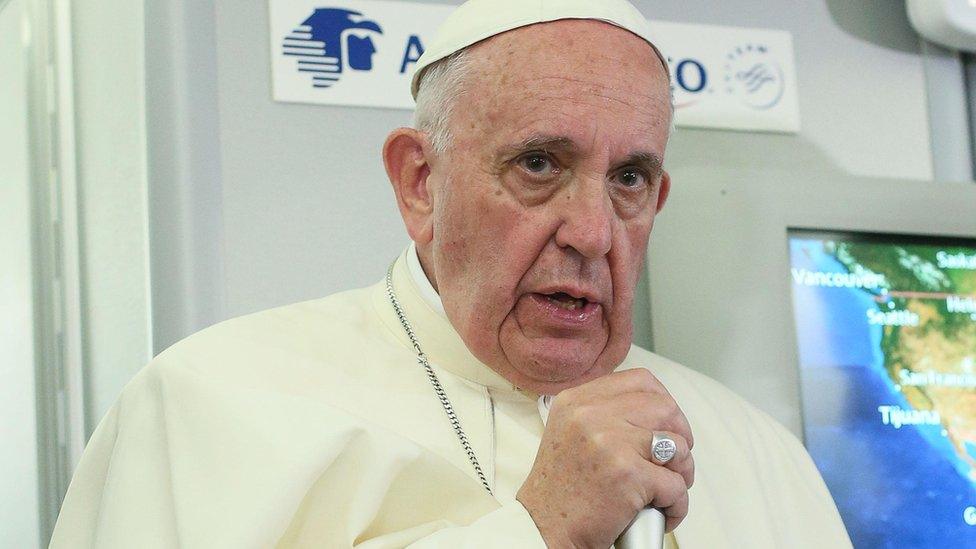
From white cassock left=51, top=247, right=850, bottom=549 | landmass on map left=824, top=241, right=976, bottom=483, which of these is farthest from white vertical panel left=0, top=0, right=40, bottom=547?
landmass on map left=824, top=241, right=976, bottom=483

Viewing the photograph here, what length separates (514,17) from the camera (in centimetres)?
231

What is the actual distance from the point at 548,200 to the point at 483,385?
14.6 inches

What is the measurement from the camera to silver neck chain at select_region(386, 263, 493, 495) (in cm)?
224

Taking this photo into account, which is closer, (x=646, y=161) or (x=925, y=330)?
(x=646, y=161)

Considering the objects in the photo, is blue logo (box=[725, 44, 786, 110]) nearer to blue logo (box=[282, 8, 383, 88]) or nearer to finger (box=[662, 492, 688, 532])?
blue logo (box=[282, 8, 383, 88])

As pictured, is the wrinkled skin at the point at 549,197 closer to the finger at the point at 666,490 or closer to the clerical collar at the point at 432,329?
the clerical collar at the point at 432,329

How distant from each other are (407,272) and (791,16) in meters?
1.41

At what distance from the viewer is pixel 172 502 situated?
2008 mm

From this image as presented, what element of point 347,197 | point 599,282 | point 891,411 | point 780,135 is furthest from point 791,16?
point 599,282

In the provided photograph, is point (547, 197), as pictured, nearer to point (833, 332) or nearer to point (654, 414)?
point (654, 414)

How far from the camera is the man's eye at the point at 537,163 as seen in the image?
7.27 ft

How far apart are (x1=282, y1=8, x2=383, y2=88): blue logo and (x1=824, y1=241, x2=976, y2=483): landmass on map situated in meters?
1.08

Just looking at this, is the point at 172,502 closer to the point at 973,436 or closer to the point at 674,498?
the point at 674,498

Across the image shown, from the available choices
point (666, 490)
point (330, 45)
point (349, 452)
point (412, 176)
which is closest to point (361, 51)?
point (330, 45)
